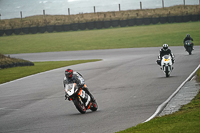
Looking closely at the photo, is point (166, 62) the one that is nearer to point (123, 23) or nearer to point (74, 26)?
point (123, 23)

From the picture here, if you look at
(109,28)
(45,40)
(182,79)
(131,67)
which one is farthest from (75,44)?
(182,79)

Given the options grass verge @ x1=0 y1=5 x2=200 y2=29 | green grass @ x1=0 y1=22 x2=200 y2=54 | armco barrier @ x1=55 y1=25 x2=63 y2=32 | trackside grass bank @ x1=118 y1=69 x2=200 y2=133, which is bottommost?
green grass @ x1=0 y1=22 x2=200 y2=54

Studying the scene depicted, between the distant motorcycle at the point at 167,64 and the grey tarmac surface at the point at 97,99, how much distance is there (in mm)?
314

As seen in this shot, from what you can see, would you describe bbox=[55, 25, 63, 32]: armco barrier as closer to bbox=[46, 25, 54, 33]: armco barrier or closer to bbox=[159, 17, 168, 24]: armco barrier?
bbox=[46, 25, 54, 33]: armco barrier

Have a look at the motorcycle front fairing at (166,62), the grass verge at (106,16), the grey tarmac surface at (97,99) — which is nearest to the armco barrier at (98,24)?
the grass verge at (106,16)

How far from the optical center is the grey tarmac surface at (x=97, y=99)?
9.10 metres

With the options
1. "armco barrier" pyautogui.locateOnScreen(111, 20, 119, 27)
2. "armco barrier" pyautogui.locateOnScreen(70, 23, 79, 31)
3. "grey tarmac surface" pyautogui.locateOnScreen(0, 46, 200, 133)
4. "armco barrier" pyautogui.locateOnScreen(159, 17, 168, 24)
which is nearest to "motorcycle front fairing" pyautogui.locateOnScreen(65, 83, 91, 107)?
"grey tarmac surface" pyautogui.locateOnScreen(0, 46, 200, 133)

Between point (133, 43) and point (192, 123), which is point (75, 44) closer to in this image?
point (133, 43)

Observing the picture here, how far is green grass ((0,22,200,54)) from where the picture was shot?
40719mm

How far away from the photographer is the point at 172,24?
168 feet

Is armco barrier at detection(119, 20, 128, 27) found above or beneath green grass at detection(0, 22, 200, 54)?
above

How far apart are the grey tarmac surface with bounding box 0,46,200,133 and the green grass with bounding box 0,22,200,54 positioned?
→ 66.8 feet

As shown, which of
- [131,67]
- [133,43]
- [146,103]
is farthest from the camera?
[133,43]

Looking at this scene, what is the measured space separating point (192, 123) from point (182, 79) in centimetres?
851
